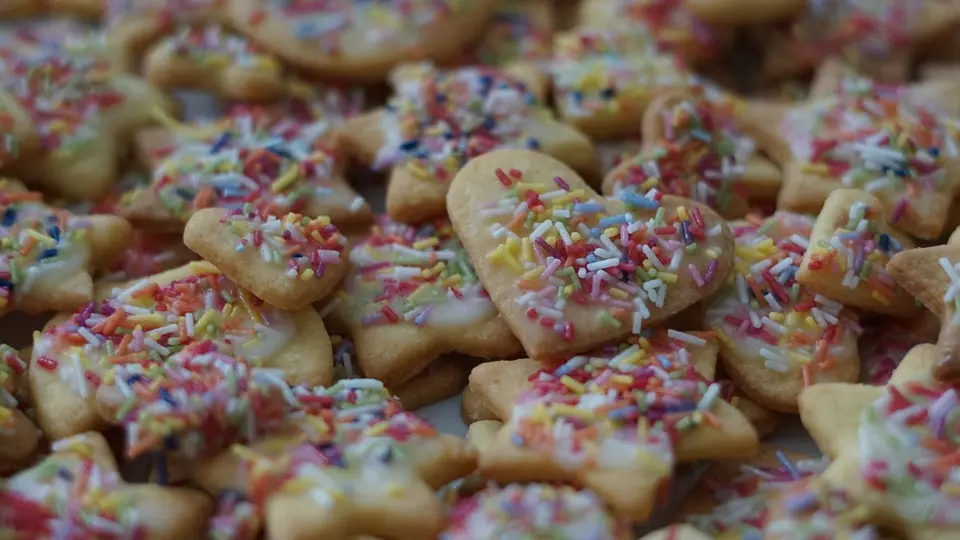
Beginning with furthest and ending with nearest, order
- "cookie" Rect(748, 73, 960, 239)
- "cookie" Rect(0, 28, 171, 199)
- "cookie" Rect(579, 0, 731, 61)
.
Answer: "cookie" Rect(579, 0, 731, 61) → "cookie" Rect(0, 28, 171, 199) → "cookie" Rect(748, 73, 960, 239)

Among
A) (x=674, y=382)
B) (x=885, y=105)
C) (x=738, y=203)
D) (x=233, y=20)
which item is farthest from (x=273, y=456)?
(x=885, y=105)

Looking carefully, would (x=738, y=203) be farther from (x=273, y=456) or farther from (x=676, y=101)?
(x=273, y=456)

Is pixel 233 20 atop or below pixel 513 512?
atop

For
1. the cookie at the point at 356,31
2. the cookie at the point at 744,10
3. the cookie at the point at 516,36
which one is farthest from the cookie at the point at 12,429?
the cookie at the point at 744,10

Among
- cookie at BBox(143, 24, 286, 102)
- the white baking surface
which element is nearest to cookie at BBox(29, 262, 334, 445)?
the white baking surface

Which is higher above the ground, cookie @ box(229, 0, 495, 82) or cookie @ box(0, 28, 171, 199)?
cookie @ box(229, 0, 495, 82)

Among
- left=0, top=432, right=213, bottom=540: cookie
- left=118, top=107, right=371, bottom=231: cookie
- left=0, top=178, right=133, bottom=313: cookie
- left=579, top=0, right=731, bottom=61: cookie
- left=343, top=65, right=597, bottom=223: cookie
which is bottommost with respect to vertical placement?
left=0, top=432, right=213, bottom=540: cookie

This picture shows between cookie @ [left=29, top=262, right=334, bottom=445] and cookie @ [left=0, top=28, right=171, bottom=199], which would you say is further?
cookie @ [left=0, top=28, right=171, bottom=199]

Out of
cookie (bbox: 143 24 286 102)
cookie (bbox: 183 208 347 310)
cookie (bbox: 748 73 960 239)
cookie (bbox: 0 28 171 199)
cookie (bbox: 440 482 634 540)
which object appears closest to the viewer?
cookie (bbox: 440 482 634 540)

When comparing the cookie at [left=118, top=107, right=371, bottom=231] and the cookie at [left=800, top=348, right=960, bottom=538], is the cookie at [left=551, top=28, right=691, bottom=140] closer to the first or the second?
the cookie at [left=118, top=107, right=371, bottom=231]
